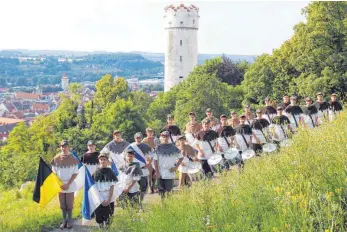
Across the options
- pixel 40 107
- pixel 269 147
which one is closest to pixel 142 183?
pixel 269 147

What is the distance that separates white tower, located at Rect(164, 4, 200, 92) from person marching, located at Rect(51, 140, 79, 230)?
7083cm

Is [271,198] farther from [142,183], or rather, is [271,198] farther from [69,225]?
[69,225]

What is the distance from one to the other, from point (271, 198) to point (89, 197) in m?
3.88

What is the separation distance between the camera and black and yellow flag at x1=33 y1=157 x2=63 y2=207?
10664 mm

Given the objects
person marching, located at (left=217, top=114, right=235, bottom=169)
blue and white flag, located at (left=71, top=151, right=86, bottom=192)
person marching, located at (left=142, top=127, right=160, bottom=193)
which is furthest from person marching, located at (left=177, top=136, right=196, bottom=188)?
blue and white flag, located at (left=71, top=151, right=86, bottom=192)

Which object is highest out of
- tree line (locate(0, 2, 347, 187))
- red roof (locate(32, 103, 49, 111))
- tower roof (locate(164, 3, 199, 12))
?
tower roof (locate(164, 3, 199, 12))

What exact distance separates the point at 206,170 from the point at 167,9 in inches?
2880

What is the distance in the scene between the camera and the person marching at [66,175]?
35.3ft

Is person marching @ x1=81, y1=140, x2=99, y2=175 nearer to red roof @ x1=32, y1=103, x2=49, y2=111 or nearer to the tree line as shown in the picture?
the tree line

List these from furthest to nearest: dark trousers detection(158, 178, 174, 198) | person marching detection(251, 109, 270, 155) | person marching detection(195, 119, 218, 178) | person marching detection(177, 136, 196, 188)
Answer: person marching detection(251, 109, 270, 155) < person marching detection(195, 119, 218, 178) < person marching detection(177, 136, 196, 188) < dark trousers detection(158, 178, 174, 198)

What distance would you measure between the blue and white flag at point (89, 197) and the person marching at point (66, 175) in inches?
37.9

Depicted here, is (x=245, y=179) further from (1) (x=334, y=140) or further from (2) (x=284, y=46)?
(2) (x=284, y=46)

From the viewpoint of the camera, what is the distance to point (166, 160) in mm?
11211

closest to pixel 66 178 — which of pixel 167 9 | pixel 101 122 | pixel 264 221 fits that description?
pixel 264 221
